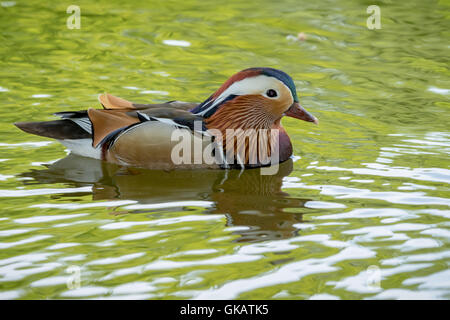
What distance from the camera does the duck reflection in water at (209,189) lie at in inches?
244

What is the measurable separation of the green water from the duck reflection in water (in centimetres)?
2

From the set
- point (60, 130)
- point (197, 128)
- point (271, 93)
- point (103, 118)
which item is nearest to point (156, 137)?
Answer: point (197, 128)

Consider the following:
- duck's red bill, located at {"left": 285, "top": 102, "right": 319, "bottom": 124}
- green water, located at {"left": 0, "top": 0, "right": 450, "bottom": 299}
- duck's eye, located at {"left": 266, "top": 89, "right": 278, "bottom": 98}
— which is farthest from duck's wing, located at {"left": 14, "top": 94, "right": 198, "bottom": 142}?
duck's red bill, located at {"left": 285, "top": 102, "right": 319, "bottom": 124}

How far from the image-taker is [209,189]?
23.2 feet

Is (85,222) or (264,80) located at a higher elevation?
(264,80)

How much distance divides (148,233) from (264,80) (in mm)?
2452

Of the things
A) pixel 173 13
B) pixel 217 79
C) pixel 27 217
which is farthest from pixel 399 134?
pixel 173 13

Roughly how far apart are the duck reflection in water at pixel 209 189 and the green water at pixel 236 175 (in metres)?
0.02

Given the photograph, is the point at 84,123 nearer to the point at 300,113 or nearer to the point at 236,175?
the point at 236,175

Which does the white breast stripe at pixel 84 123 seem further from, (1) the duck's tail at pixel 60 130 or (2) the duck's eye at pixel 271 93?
(2) the duck's eye at pixel 271 93

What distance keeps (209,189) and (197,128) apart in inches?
30.1
